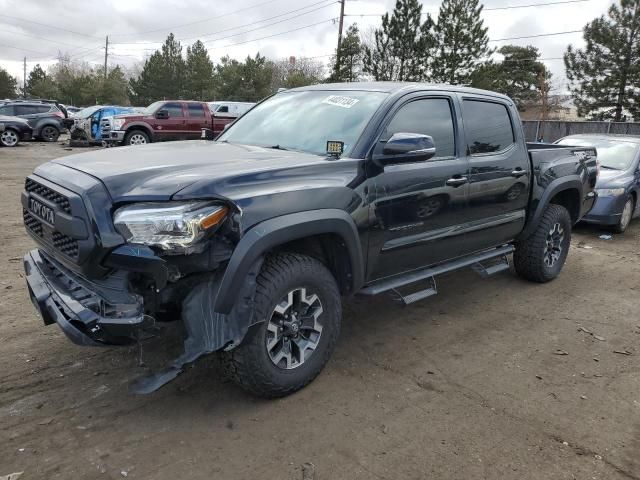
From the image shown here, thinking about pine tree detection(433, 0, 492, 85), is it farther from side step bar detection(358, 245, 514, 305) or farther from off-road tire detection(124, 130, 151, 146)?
side step bar detection(358, 245, 514, 305)

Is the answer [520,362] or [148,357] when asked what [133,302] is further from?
[520,362]

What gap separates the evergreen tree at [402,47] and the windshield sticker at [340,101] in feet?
102

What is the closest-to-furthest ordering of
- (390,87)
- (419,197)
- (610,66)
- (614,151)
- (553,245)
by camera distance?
(419,197) → (390,87) → (553,245) → (614,151) → (610,66)

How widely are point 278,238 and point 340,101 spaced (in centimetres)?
153

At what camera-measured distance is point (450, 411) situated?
10.6 feet

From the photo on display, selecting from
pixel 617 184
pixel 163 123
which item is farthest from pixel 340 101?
pixel 163 123

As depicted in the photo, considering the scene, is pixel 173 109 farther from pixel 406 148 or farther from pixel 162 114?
pixel 406 148

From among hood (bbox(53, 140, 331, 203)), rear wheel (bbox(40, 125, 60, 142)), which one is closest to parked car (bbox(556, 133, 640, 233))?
hood (bbox(53, 140, 331, 203))

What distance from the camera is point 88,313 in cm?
269

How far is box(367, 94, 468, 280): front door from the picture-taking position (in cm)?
362

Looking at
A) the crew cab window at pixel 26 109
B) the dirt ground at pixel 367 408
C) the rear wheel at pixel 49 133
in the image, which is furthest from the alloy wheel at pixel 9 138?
the dirt ground at pixel 367 408

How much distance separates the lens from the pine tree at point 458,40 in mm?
33906

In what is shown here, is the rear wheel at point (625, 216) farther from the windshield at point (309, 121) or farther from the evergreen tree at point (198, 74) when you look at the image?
the evergreen tree at point (198, 74)

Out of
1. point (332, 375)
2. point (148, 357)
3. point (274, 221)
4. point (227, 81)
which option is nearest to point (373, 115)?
point (274, 221)
